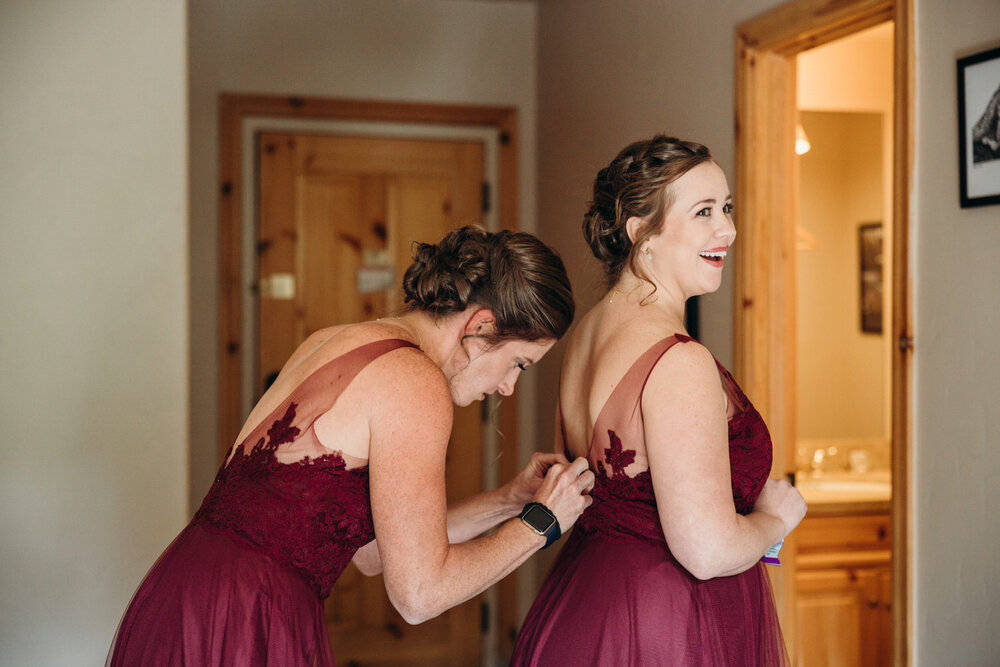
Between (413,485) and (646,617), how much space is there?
482mm

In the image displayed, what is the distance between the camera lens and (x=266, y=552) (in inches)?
56.2

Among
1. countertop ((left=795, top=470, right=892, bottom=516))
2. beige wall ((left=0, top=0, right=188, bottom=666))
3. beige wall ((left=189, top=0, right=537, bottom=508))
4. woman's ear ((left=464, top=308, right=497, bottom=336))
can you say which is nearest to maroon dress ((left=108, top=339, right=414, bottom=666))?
woman's ear ((left=464, top=308, right=497, bottom=336))

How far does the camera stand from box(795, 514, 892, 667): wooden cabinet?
9.13 ft

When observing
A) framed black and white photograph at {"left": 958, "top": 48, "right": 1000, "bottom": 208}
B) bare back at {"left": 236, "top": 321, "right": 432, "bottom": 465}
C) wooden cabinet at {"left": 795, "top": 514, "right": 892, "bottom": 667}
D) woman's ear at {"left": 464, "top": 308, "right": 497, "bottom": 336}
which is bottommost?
wooden cabinet at {"left": 795, "top": 514, "right": 892, "bottom": 667}

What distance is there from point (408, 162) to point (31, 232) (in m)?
1.96

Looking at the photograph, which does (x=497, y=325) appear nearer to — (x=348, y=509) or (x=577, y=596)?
(x=348, y=509)

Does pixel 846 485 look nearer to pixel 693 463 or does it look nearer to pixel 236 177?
pixel 693 463

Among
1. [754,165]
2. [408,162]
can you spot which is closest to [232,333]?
[408,162]

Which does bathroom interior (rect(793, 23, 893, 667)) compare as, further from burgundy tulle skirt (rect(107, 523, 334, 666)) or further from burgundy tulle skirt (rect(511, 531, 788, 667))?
burgundy tulle skirt (rect(107, 523, 334, 666))

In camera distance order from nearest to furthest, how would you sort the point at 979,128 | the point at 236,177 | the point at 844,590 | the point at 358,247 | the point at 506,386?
the point at 506,386, the point at 979,128, the point at 844,590, the point at 236,177, the point at 358,247

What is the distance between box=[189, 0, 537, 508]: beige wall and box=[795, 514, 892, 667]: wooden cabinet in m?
1.65

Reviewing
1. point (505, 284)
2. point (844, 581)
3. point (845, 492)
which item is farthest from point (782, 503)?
point (845, 492)

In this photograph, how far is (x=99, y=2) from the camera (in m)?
2.34

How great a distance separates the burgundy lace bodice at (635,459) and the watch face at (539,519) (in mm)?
139
